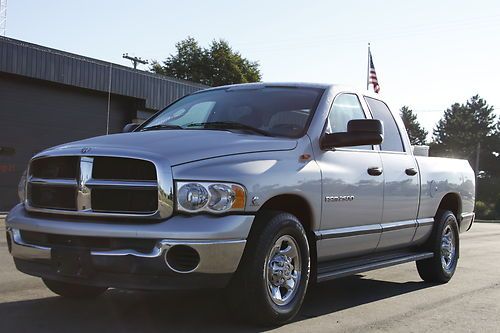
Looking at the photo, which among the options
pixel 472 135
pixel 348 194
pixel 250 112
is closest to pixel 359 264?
pixel 348 194

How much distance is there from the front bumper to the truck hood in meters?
0.48

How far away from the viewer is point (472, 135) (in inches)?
3782

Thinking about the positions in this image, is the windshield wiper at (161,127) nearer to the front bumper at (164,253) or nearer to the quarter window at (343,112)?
the quarter window at (343,112)

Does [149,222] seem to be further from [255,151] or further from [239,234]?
[255,151]

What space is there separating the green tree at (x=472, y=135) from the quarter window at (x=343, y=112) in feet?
300

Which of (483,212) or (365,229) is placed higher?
(365,229)

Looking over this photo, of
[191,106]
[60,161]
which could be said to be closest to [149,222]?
[60,161]

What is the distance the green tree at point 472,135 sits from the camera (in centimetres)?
9505

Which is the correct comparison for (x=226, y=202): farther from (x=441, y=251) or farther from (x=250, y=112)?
(x=441, y=251)

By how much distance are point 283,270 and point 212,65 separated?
52925mm

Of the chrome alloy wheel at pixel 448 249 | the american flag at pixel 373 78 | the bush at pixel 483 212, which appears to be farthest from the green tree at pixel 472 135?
the chrome alloy wheel at pixel 448 249

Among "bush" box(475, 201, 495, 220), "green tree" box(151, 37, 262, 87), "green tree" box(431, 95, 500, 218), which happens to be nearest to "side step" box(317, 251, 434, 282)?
"green tree" box(151, 37, 262, 87)

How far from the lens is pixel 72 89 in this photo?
2116 centimetres

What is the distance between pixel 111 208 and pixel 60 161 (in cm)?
65
